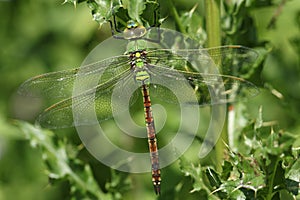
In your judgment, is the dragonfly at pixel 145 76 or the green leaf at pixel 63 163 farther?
the green leaf at pixel 63 163

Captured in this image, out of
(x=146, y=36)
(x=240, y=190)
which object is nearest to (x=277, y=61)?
(x=146, y=36)

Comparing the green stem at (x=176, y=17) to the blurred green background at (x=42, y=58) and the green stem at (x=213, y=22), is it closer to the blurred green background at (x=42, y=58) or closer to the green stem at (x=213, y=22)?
the green stem at (x=213, y=22)

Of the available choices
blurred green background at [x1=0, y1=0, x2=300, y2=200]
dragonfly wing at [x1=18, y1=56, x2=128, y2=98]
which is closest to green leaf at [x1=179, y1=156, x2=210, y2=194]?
dragonfly wing at [x1=18, y1=56, x2=128, y2=98]

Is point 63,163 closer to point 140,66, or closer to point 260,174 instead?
point 140,66

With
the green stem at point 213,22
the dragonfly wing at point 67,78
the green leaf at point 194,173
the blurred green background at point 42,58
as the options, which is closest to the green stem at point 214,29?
the green stem at point 213,22

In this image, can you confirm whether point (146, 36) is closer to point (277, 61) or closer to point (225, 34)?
point (225, 34)

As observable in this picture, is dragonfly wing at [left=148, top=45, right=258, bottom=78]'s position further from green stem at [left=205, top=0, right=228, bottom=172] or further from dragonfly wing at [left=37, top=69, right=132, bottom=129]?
dragonfly wing at [left=37, top=69, right=132, bottom=129]

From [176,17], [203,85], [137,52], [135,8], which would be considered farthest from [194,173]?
[135,8]
